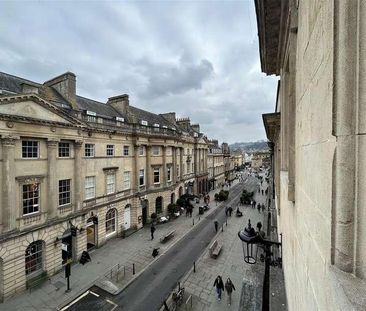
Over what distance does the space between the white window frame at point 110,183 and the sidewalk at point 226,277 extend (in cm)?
1081

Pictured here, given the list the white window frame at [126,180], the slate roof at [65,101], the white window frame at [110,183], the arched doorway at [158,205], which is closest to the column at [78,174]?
the white window frame at [110,183]

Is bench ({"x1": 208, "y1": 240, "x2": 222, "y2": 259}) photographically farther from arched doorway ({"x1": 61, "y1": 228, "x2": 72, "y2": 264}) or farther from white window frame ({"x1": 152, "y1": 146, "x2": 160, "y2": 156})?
white window frame ({"x1": 152, "y1": 146, "x2": 160, "y2": 156})

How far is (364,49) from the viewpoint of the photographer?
1.11 metres

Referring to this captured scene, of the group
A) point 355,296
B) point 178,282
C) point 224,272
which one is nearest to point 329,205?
point 355,296

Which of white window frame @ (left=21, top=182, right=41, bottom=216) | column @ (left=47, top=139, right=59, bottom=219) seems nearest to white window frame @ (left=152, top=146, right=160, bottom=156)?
column @ (left=47, top=139, right=59, bottom=219)

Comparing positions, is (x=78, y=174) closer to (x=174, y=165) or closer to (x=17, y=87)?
(x=17, y=87)

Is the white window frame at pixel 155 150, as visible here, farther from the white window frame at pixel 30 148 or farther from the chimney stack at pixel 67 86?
the white window frame at pixel 30 148

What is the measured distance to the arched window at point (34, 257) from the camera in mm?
14438

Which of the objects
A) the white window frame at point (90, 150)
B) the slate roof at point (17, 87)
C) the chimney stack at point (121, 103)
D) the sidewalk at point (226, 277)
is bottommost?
the sidewalk at point (226, 277)

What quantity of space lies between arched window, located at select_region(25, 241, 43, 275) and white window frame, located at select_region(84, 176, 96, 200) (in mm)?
5011

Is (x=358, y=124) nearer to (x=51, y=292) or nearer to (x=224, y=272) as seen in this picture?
(x=224, y=272)

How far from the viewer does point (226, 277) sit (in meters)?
14.6

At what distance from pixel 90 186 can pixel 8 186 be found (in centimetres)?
687

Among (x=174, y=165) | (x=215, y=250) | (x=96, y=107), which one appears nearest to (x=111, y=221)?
(x=215, y=250)
